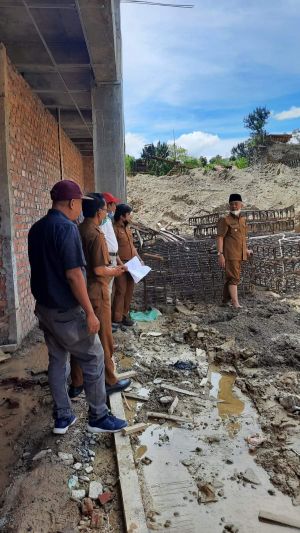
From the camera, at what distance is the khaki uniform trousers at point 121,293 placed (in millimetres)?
6457

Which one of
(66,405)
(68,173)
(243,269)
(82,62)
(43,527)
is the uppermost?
(82,62)

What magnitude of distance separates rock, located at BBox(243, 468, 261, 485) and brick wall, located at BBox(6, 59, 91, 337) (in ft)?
12.4

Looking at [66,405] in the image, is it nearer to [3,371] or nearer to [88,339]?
[88,339]

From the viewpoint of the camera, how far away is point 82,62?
606 cm

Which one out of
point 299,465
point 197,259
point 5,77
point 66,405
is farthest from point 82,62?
point 299,465

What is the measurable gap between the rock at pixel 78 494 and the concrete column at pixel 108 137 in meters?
4.86

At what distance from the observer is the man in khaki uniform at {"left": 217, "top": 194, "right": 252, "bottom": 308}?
7105 millimetres

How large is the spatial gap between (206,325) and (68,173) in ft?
21.4

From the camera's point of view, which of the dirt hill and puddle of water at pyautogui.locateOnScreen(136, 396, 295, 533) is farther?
the dirt hill

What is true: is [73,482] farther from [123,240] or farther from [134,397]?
[123,240]

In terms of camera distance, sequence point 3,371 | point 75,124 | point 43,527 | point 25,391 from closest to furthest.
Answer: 1. point 43,527
2. point 25,391
3. point 3,371
4. point 75,124

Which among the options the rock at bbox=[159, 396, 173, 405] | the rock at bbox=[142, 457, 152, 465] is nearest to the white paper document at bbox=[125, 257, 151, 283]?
the rock at bbox=[159, 396, 173, 405]

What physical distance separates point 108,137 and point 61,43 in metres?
1.54

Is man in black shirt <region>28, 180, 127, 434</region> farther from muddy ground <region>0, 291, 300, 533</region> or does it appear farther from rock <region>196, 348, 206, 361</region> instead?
rock <region>196, 348, 206, 361</region>
